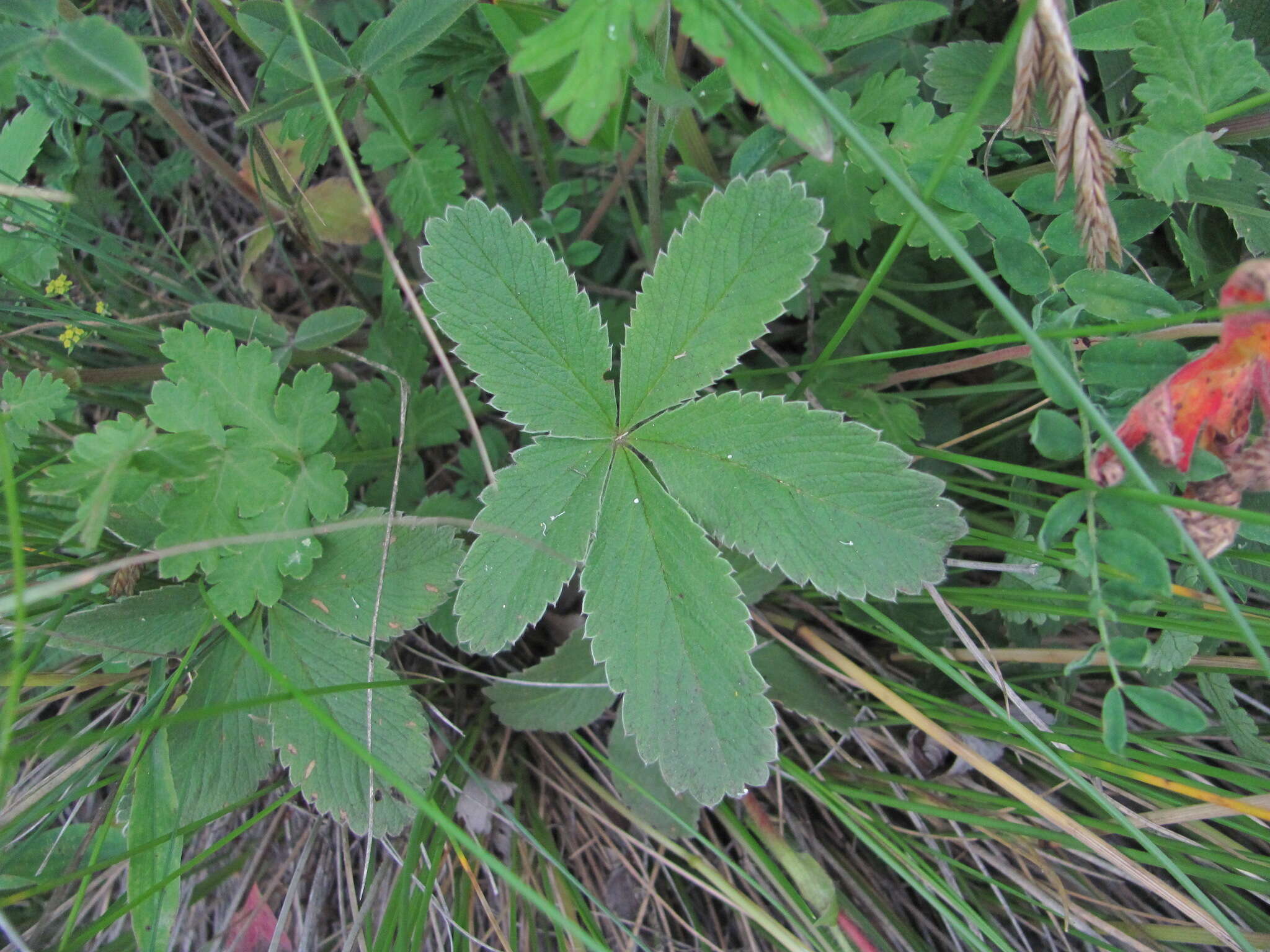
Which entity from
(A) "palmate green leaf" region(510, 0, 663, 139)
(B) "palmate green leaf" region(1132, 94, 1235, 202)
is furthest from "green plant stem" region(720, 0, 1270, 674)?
(B) "palmate green leaf" region(1132, 94, 1235, 202)

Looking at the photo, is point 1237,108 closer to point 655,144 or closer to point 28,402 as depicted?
point 655,144

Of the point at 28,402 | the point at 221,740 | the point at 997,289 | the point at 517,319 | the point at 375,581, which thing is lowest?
the point at 221,740

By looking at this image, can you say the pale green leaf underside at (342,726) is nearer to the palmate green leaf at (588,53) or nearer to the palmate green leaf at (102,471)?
the palmate green leaf at (102,471)

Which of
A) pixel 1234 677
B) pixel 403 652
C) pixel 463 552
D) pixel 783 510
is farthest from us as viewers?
pixel 403 652

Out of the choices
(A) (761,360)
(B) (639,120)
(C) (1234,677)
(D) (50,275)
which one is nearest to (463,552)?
(A) (761,360)

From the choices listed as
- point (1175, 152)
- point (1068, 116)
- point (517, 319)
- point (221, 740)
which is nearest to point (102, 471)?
point (221, 740)

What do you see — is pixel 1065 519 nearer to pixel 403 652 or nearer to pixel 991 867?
pixel 991 867
